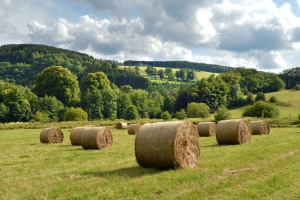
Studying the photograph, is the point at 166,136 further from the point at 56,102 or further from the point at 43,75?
the point at 43,75

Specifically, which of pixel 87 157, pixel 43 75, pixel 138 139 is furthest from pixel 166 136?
pixel 43 75

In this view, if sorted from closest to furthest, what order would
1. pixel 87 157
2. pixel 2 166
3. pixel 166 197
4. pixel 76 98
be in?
pixel 166 197
pixel 2 166
pixel 87 157
pixel 76 98

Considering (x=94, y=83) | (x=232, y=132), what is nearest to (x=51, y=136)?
(x=232, y=132)

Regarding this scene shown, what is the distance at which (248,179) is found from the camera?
11195 millimetres

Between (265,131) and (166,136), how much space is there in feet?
78.2

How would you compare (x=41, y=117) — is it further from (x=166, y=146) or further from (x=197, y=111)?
(x=166, y=146)

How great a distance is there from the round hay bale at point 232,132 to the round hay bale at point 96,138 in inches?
331

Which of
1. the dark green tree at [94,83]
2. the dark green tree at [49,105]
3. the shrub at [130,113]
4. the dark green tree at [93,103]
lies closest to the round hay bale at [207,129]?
the dark green tree at [49,105]

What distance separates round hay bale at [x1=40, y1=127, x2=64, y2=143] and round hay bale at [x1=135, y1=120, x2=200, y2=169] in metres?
18.2

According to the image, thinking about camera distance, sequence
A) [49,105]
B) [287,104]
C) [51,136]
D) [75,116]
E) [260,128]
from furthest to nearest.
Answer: [287,104]
[49,105]
[75,116]
[260,128]
[51,136]

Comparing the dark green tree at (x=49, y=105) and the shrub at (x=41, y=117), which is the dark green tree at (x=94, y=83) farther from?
the shrub at (x=41, y=117)

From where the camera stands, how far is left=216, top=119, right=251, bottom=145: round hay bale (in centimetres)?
2394

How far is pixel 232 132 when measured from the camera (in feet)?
78.8

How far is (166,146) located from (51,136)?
19.8 m
